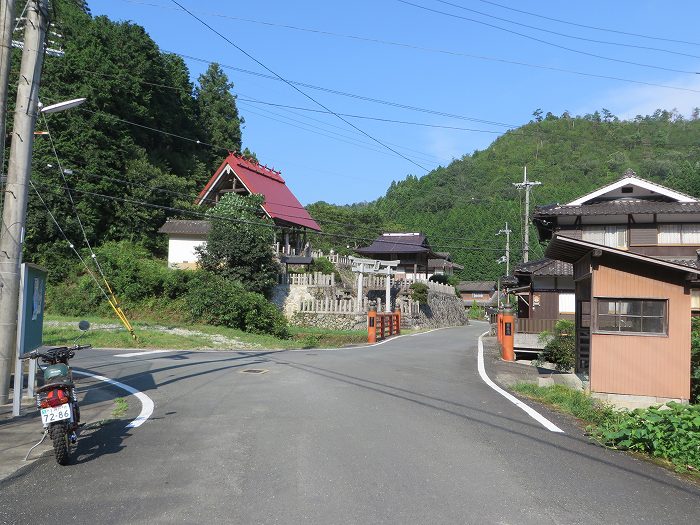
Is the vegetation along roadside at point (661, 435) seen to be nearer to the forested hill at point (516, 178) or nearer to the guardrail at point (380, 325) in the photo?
the guardrail at point (380, 325)

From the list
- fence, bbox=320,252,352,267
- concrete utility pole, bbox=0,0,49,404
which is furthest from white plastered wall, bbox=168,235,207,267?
concrete utility pole, bbox=0,0,49,404

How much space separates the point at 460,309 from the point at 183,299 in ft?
123

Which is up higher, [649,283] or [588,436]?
[649,283]

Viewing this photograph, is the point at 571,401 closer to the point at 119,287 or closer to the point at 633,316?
the point at 633,316

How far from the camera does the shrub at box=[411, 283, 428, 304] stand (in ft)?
146

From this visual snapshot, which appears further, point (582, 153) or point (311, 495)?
point (582, 153)

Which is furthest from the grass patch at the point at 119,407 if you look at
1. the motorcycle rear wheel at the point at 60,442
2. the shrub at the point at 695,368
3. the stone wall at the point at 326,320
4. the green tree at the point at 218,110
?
the green tree at the point at 218,110

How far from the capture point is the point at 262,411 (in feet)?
27.3

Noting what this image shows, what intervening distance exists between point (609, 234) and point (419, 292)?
68.8 feet

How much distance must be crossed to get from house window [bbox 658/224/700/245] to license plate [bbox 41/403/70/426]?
2393 centimetres

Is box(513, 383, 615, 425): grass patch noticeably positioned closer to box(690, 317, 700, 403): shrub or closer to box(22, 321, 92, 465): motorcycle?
Answer: box(690, 317, 700, 403): shrub

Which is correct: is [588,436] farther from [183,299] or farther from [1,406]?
[183,299]

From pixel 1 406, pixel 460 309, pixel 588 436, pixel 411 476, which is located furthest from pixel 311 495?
pixel 460 309

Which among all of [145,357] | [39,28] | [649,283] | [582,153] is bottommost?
[145,357]
